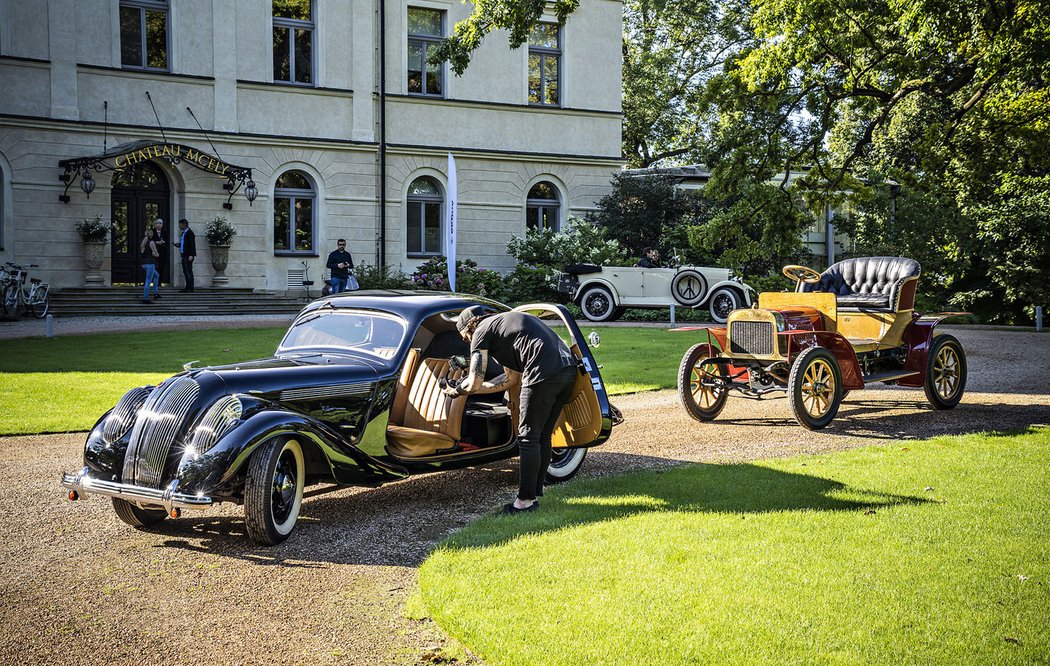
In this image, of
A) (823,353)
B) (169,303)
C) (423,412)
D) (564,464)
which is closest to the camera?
(423,412)

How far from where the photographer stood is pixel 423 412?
7.21 m

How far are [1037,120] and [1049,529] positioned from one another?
1346cm

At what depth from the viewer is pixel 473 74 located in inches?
1117

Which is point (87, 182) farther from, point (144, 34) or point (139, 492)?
point (139, 492)

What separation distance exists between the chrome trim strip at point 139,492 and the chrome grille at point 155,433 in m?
0.06

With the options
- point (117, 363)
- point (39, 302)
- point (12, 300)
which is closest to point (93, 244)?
point (39, 302)

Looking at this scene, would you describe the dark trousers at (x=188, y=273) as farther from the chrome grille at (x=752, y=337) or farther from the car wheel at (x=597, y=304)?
the chrome grille at (x=752, y=337)

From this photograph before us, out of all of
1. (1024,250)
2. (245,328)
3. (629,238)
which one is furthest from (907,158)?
(245,328)

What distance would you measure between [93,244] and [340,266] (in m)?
6.21

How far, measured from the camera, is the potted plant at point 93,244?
23.5 m

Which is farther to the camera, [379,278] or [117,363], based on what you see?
[379,278]

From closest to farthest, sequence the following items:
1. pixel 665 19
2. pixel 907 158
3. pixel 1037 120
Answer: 1. pixel 1037 120
2. pixel 907 158
3. pixel 665 19

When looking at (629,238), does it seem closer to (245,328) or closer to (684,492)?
(245,328)

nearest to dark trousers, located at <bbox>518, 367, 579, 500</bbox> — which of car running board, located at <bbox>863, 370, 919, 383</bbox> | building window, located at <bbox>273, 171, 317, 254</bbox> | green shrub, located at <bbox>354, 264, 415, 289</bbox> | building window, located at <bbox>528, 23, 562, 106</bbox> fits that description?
car running board, located at <bbox>863, 370, 919, 383</bbox>
